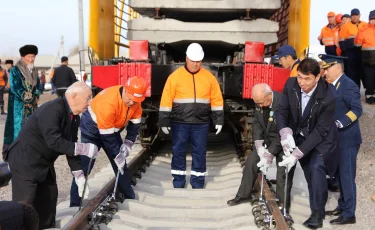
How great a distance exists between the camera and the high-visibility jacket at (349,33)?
449 inches

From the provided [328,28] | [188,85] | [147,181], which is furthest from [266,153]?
[328,28]

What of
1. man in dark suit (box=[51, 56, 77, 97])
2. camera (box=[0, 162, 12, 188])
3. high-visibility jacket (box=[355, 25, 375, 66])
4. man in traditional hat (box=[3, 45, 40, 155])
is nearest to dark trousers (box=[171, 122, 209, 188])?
man in traditional hat (box=[3, 45, 40, 155])

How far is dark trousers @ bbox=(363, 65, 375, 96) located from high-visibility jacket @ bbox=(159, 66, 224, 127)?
22.0ft

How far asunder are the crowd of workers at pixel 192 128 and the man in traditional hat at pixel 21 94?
0.01 meters

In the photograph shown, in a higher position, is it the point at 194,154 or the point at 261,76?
the point at 261,76

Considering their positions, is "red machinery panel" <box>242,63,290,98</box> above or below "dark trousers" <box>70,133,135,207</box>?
above

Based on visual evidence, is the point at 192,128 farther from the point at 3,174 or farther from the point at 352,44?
the point at 352,44

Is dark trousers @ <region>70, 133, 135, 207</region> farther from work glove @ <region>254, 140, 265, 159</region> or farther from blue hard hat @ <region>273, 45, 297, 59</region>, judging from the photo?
blue hard hat @ <region>273, 45, 297, 59</region>

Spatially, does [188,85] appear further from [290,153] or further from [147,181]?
[290,153]

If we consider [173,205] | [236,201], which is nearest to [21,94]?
[173,205]

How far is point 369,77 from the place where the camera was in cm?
1124

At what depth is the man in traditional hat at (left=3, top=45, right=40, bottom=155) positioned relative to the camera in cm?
633

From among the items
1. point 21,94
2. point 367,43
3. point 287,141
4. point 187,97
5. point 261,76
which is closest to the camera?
point 287,141

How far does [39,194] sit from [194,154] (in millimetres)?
2195
